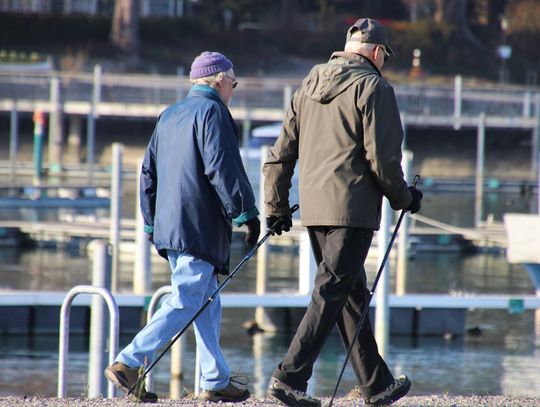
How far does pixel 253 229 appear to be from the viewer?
6.48m

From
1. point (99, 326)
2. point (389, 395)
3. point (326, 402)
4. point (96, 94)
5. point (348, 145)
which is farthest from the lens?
point (96, 94)

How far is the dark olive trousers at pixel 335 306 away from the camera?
6.00 meters

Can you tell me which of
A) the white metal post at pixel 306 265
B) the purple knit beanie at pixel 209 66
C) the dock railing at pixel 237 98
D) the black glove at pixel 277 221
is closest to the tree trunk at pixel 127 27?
the dock railing at pixel 237 98

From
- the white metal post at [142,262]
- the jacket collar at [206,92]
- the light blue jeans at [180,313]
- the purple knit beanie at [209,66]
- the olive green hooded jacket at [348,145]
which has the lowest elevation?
the white metal post at [142,262]

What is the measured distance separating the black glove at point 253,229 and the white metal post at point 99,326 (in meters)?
2.31

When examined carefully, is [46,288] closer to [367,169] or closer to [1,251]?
[1,251]

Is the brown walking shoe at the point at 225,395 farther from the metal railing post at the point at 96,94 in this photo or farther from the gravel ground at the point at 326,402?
the metal railing post at the point at 96,94

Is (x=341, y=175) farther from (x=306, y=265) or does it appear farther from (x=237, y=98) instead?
(x=237, y=98)

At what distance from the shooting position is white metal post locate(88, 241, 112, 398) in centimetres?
864

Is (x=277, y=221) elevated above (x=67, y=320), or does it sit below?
above

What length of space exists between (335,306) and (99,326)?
10.1 ft

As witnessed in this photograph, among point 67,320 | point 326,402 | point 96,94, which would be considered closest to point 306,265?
point 67,320

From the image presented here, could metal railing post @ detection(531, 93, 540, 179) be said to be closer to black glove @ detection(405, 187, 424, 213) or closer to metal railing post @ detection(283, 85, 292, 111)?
metal railing post @ detection(283, 85, 292, 111)

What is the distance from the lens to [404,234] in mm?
15375
